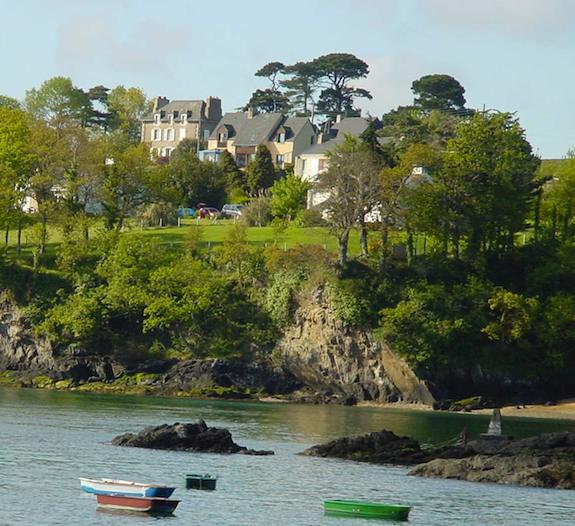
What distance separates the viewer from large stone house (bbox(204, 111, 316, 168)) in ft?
565

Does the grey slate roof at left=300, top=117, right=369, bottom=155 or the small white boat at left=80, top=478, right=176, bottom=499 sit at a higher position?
the grey slate roof at left=300, top=117, right=369, bottom=155

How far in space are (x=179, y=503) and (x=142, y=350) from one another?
58.2 meters

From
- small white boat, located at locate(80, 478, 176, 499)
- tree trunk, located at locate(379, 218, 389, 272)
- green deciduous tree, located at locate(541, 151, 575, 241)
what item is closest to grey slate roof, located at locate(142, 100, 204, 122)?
green deciduous tree, located at locate(541, 151, 575, 241)

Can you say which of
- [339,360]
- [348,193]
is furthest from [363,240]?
[339,360]

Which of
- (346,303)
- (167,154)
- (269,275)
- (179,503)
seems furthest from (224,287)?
(167,154)

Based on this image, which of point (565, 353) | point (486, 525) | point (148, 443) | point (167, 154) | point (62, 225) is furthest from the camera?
point (167, 154)

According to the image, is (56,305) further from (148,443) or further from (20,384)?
(148,443)

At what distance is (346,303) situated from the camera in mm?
106938

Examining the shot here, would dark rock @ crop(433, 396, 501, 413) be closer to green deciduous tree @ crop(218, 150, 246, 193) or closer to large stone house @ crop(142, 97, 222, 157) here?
green deciduous tree @ crop(218, 150, 246, 193)

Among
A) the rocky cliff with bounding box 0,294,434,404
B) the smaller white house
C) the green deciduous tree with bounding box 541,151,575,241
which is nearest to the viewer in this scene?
the rocky cliff with bounding box 0,294,434,404

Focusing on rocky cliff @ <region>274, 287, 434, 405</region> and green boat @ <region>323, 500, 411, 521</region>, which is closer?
green boat @ <region>323, 500, 411, 521</region>

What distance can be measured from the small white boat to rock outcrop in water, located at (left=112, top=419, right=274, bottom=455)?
17.8 metres

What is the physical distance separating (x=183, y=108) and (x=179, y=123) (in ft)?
7.16

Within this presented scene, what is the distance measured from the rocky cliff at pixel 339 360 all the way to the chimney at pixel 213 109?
8500cm
